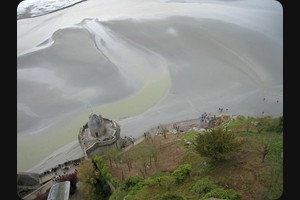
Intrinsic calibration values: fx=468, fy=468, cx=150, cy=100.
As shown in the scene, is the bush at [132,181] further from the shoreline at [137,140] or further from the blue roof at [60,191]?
the shoreline at [137,140]

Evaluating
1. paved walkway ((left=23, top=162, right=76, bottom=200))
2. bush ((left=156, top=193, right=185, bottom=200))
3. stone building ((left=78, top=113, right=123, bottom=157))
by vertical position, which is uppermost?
stone building ((left=78, top=113, right=123, bottom=157))

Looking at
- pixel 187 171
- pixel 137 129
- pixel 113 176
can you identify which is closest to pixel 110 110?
pixel 137 129

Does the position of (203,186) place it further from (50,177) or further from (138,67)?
(138,67)

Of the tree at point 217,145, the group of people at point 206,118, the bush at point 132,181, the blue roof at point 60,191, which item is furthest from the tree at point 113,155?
the group of people at point 206,118

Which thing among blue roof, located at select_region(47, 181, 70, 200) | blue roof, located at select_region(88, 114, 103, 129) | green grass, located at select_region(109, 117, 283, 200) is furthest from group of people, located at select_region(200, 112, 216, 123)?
blue roof, located at select_region(47, 181, 70, 200)

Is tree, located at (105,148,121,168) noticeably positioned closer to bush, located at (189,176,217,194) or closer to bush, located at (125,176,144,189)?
bush, located at (125,176,144,189)
